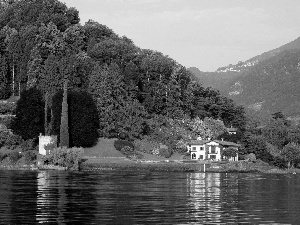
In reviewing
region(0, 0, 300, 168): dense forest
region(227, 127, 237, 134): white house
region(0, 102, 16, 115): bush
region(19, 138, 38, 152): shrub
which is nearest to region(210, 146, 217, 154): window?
region(0, 0, 300, 168): dense forest

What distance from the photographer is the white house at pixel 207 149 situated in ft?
349

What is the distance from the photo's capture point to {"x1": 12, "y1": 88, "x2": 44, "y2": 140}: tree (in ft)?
Result: 326

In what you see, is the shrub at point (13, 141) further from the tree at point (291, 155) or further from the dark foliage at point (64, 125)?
the tree at point (291, 155)

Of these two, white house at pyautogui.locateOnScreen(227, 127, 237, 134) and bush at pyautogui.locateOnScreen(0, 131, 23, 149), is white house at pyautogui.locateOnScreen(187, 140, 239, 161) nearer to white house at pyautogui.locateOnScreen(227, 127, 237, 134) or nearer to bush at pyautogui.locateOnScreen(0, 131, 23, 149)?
white house at pyautogui.locateOnScreen(227, 127, 237, 134)

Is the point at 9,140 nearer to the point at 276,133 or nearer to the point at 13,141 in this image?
the point at 13,141

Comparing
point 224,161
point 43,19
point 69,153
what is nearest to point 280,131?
point 224,161

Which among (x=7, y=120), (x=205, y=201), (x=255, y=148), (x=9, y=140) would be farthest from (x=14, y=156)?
(x=205, y=201)

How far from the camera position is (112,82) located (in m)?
106

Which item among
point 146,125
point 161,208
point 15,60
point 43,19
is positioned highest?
point 43,19

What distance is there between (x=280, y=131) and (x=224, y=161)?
3656 cm

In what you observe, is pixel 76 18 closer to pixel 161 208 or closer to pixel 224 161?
pixel 224 161

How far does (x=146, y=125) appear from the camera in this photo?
360 ft

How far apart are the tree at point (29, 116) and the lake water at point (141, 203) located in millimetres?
39933

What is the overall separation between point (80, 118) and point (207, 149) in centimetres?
1981
